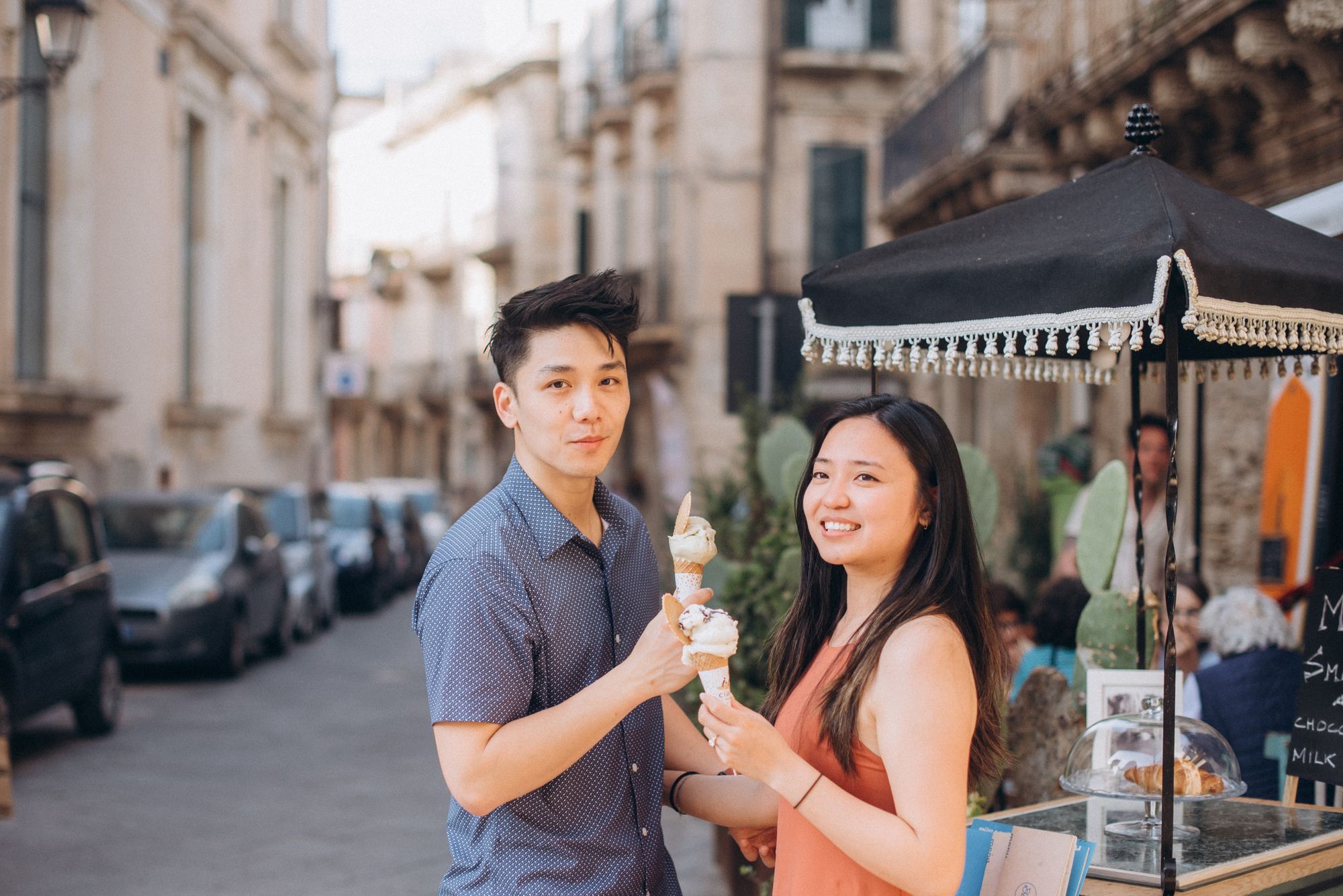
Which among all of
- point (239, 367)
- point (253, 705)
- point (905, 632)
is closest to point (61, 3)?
point (253, 705)

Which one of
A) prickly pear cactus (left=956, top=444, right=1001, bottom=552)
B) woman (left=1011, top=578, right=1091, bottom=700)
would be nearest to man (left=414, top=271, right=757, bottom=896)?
prickly pear cactus (left=956, top=444, right=1001, bottom=552)

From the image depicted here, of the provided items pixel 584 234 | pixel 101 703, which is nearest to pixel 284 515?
pixel 101 703

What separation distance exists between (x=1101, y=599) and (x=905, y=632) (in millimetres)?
2300

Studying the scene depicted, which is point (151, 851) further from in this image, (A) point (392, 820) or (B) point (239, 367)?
(B) point (239, 367)

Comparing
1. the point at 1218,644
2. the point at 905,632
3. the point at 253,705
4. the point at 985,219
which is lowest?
the point at 253,705

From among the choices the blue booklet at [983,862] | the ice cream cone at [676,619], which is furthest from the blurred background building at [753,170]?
the ice cream cone at [676,619]

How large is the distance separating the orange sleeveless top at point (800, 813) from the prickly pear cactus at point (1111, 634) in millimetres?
2081

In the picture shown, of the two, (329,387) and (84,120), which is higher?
(84,120)

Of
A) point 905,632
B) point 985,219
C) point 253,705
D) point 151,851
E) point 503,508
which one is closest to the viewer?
point 905,632

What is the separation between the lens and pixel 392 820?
25.3 ft

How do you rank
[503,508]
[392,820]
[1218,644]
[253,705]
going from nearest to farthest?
[503,508] → [1218,644] → [392,820] → [253,705]

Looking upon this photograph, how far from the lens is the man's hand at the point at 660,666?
2229 millimetres

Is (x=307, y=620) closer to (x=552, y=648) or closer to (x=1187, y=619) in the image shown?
(x=1187, y=619)

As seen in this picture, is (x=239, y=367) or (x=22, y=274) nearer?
(x=22, y=274)
